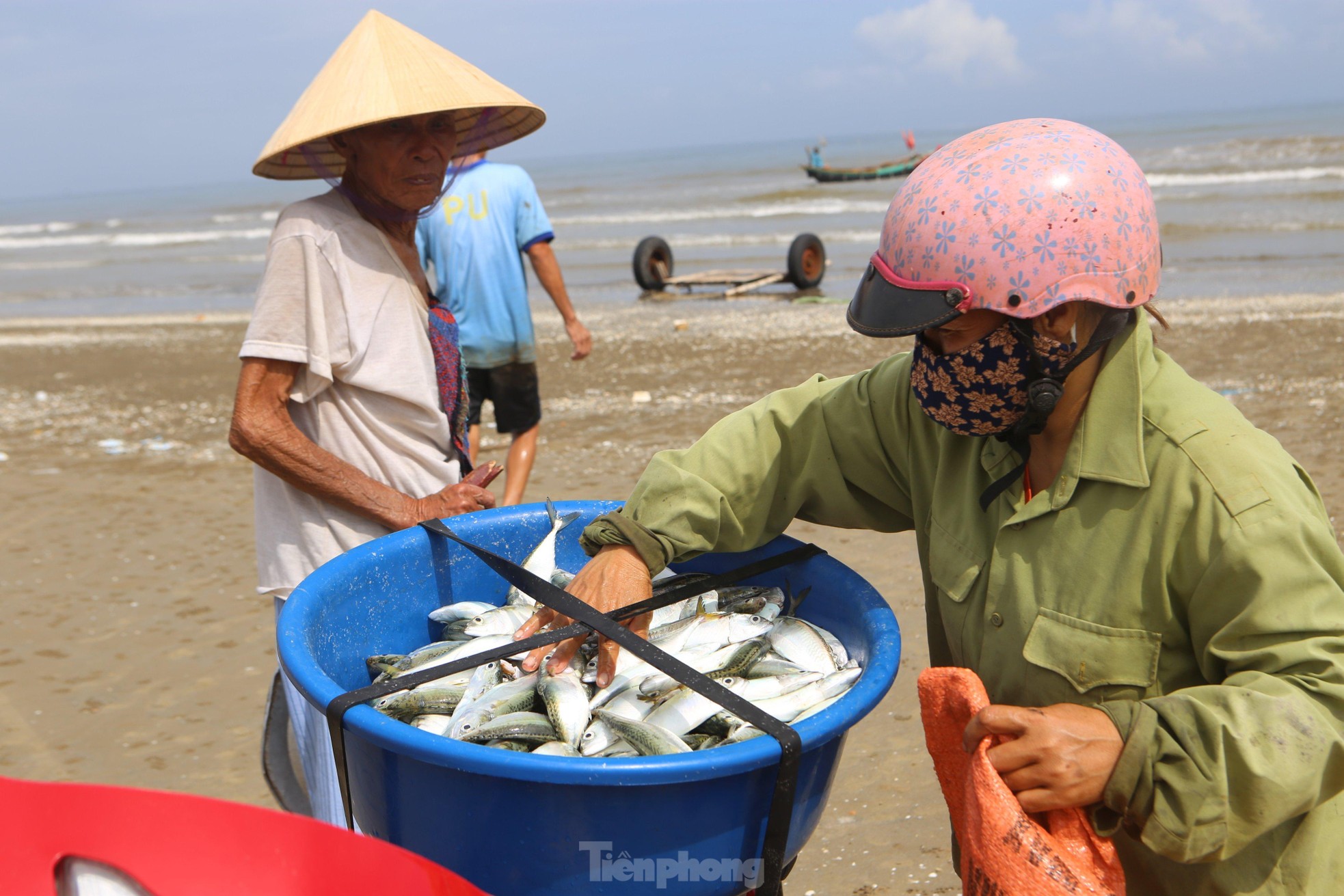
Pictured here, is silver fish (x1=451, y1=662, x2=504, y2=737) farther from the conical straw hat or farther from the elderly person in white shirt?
the conical straw hat

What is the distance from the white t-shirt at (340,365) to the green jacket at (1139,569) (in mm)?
803

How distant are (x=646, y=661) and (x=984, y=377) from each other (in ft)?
2.19

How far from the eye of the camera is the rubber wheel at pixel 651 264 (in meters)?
16.2

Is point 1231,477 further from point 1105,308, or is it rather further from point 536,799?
point 536,799

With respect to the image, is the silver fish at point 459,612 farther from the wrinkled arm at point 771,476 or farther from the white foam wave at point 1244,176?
the white foam wave at point 1244,176

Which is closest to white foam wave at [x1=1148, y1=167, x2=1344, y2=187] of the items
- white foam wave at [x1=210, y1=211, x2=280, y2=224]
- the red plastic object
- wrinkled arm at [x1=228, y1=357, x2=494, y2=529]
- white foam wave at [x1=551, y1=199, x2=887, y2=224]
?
white foam wave at [x1=551, y1=199, x2=887, y2=224]

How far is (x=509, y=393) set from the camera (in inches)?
229

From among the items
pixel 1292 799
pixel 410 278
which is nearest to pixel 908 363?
pixel 1292 799

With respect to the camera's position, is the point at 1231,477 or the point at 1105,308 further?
the point at 1105,308

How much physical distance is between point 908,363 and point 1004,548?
1.48 ft

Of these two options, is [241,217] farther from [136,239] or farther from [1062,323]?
[1062,323]

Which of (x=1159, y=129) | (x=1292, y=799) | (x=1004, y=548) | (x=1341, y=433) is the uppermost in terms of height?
(x=1159, y=129)

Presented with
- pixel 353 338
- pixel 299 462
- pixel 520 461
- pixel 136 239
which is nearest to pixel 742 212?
pixel 136 239

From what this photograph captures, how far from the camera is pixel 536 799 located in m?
1.38
